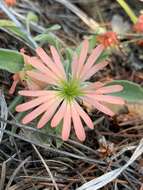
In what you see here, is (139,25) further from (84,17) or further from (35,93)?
(35,93)

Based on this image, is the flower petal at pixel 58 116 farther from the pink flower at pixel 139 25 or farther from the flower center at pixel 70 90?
the pink flower at pixel 139 25

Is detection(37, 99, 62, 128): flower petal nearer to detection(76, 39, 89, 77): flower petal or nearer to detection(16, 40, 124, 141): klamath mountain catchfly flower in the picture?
detection(16, 40, 124, 141): klamath mountain catchfly flower

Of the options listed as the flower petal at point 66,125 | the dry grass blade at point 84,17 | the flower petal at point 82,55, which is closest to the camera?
the flower petal at point 66,125

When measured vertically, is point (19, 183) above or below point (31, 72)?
below

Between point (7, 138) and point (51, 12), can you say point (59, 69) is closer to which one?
point (7, 138)

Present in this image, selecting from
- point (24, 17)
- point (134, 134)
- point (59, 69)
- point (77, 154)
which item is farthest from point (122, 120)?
point (24, 17)

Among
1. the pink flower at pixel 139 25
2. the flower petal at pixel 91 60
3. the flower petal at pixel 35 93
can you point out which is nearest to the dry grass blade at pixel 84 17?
the pink flower at pixel 139 25

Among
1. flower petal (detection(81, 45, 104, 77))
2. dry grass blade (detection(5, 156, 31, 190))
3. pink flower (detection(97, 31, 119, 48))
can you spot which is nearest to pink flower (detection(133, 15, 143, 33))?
pink flower (detection(97, 31, 119, 48))
